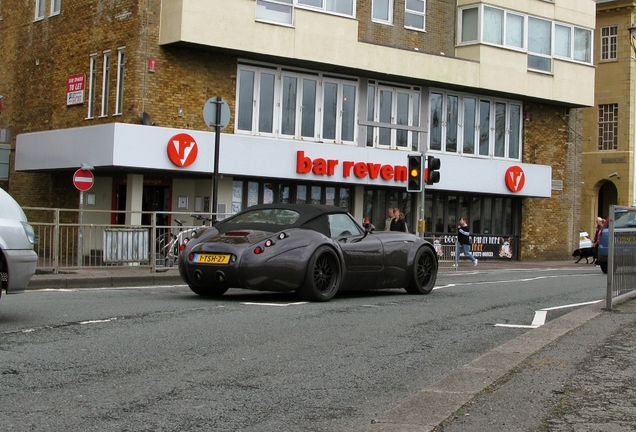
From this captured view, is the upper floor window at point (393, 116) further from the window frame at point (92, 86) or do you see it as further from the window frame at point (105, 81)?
the window frame at point (92, 86)

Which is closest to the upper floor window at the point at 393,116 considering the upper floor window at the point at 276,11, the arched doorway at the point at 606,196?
the upper floor window at the point at 276,11

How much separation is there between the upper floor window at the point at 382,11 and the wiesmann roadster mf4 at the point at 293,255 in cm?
1917

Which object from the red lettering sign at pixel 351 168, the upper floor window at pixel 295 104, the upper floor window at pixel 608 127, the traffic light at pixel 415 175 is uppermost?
the upper floor window at pixel 608 127

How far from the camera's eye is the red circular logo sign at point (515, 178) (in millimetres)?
35094

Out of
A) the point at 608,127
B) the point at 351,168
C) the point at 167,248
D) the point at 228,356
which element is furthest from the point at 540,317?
the point at 608,127

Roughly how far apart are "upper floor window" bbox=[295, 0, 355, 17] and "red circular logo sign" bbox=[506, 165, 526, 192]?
985 centimetres

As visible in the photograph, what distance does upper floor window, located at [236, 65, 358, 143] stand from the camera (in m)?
28.0

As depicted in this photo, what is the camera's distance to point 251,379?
679 centimetres

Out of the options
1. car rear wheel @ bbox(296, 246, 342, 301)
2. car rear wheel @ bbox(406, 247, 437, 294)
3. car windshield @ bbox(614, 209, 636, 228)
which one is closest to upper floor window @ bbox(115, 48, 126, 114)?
car windshield @ bbox(614, 209, 636, 228)

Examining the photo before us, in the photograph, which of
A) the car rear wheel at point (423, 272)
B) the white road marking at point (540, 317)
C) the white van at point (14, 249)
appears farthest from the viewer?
the car rear wheel at point (423, 272)

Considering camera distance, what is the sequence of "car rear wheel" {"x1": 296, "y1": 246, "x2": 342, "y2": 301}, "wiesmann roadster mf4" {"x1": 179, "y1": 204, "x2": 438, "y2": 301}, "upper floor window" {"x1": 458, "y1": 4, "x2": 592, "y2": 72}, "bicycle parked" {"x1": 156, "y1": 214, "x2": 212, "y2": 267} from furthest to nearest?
1. "upper floor window" {"x1": 458, "y1": 4, "x2": 592, "y2": 72}
2. "bicycle parked" {"x1": 156, "y1": 214, "x2": 212, "y2": 267}
3. "car rear wheel" {"x1": 296, "y1": 246, "x2": 342, "y2": 301}
4. "wiesmann roadster mf4" {"x1": 179, "y1": 204, "x2": 438, "y2": 301}

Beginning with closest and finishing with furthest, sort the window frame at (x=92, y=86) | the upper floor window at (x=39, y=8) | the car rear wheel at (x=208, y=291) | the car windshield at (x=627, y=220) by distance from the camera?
the car rear wheel at (x=208, y=291)
the car windshield at (x=627, y=220)
the window frame at (x=92, y=86)
the upper floor window at (x=39, y=8)

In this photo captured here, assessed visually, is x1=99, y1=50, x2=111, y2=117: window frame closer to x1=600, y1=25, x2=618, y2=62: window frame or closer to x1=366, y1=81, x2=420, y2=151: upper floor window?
x1=366, y1=81, x2=420, y2=151: upper floor window

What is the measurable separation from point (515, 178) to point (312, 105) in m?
9.82
